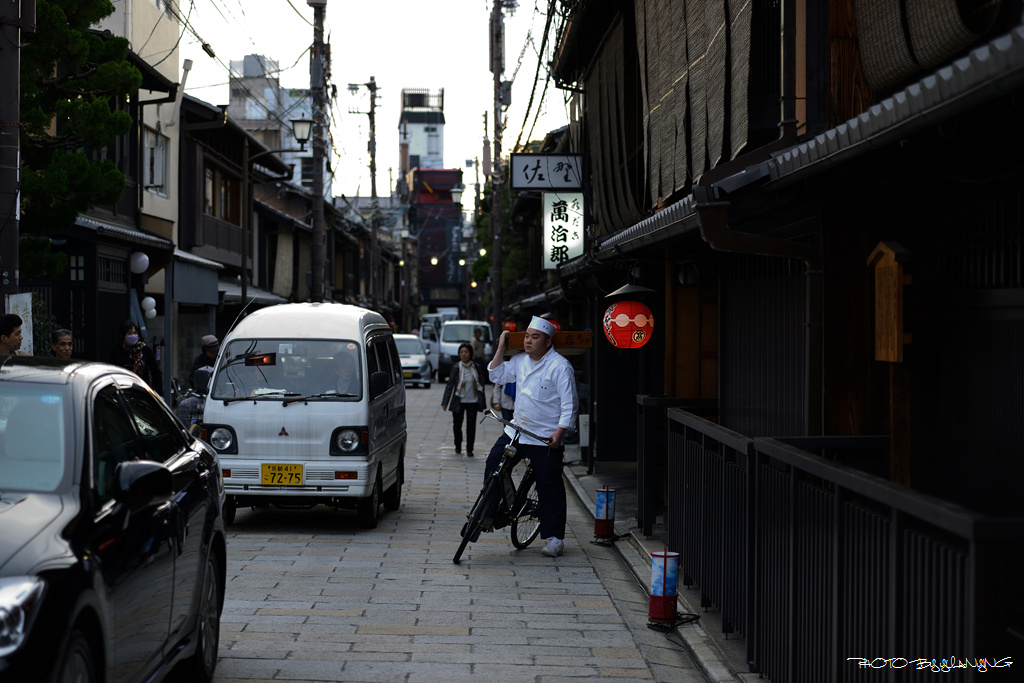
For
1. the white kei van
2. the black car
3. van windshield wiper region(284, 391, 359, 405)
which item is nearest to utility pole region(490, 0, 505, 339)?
the white kei van

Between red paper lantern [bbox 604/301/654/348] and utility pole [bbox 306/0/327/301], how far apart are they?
9643 mm

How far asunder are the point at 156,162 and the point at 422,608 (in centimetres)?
2030

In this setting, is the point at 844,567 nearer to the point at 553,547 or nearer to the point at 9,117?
the point at 553,547

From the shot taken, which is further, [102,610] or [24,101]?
[24,101]

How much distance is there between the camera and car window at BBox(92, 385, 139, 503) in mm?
4250

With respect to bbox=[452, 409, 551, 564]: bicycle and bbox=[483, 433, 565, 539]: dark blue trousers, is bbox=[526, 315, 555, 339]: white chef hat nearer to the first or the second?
bbox=[452, 409, 551, 564]: bicycle

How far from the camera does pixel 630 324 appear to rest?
13.1 m

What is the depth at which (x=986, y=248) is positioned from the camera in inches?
199

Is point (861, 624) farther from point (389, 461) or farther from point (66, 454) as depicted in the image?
point (389, 461)

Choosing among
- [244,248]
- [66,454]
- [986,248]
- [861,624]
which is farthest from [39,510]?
[244,248]

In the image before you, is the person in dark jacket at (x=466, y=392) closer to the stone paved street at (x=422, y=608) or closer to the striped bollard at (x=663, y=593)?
the stone paved street at (x=422, y=608)

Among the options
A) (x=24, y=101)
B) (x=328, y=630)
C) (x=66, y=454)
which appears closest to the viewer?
(x=66, y=454)

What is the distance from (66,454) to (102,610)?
0.67m

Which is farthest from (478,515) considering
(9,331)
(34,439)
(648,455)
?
(34,439)
